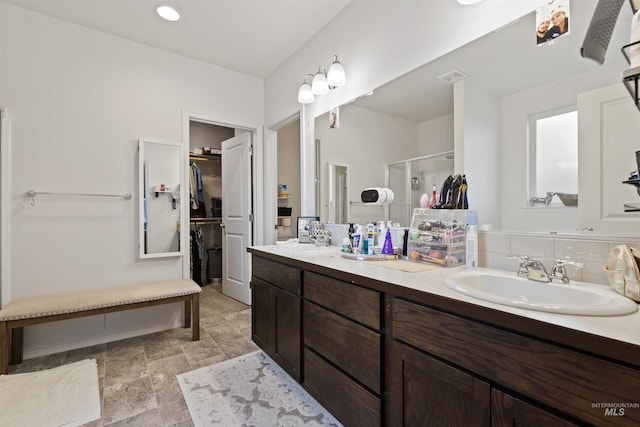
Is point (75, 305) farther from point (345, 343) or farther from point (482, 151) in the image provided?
point (482, 151)

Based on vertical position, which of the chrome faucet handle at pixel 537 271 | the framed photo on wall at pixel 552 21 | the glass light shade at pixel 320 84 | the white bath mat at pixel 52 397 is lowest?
the white bath mat at pixel 52 397

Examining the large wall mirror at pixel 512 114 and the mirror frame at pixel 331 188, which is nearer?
the large wall mirror at pixel 512 114

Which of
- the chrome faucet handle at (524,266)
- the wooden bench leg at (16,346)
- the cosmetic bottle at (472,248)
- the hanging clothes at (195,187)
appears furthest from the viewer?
the hanging clothes at (195,187)

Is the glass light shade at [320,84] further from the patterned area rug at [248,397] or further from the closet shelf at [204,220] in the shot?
the closet shelf at [204,220]

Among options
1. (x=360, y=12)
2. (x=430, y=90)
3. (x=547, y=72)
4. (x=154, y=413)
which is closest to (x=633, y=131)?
(x=547, y=72)

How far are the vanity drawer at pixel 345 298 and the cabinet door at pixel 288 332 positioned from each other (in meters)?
0.18

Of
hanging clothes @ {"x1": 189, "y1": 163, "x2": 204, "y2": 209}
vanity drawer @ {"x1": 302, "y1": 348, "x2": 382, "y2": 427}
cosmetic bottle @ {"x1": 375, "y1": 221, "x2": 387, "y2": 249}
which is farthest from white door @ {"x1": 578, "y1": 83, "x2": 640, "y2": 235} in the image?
hanging clothes @ {"x1": 189, "y1": 163, "x2": 204, "y2": 209}

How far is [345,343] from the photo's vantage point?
1318mm

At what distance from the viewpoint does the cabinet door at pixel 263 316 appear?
6.44ft

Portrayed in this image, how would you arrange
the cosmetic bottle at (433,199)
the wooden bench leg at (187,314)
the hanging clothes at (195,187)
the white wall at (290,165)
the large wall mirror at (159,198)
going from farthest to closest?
the hanging clothes at (195,187) < the white wall at (290,165) < the wooden bench leg at (187,314) < the large wall mirror at (159,198) < the cosmetic bottle at (433,199)

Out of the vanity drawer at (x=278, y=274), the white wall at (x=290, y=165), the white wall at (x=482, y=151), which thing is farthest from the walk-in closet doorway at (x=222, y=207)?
the white wall at (x=482, y=151)

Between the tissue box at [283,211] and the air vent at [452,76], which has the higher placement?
the air vent at [452,76]
